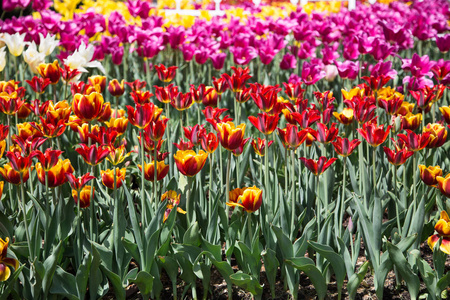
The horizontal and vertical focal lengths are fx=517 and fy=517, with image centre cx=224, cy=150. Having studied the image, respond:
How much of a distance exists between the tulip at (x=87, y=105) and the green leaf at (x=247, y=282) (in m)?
0.79

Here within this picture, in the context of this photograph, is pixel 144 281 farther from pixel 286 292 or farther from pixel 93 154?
pixel 286 292

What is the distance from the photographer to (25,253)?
1832 mm

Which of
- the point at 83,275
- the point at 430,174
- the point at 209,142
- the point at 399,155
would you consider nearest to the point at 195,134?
the point at 209,142

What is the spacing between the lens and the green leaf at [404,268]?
177cm

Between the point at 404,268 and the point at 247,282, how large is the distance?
554 millimetres

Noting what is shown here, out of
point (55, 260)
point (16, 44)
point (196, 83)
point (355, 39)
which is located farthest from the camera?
point (196, 83)

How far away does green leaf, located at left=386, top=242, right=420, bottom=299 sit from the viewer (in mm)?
1771

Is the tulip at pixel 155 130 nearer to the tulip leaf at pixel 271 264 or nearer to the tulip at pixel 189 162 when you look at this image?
the tulip at pixel 189 162

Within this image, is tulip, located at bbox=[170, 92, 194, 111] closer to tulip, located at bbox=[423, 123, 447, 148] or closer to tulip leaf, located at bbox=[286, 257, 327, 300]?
tulip leaf, located at bbox=[286, 257, 327, 300]

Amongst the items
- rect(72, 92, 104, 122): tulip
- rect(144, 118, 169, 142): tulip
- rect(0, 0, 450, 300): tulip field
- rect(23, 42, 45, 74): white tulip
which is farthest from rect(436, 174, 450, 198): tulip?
rect(23, 42, 45, 74): white tulip

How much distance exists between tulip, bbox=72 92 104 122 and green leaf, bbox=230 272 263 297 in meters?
0.79


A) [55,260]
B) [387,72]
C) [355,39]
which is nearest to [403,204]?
[387,72]

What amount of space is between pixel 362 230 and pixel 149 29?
134 inches

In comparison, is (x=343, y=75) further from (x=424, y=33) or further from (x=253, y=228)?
(x=424, y=33)
